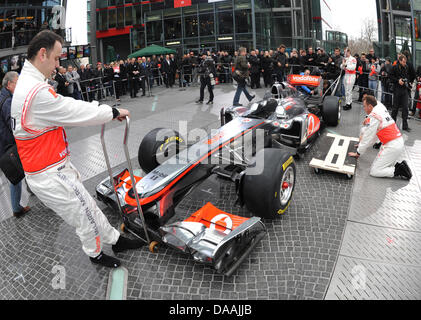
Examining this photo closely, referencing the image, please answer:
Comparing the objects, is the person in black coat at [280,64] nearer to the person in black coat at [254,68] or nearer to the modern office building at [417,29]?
the person in black coat at [254,68]

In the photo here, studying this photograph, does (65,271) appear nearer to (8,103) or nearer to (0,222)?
(0,222)

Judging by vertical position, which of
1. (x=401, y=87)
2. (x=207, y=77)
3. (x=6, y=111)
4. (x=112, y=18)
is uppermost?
(x=112, y=18)

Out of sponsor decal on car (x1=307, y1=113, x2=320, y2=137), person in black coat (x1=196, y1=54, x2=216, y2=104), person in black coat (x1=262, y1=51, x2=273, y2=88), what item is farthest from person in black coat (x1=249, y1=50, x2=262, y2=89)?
sponsor decal on car (x1=307, y1=113, x2=320, y2=137)

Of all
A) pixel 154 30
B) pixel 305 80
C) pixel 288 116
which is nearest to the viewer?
pixel 288 116

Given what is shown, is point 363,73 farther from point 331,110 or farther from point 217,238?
point 217,238

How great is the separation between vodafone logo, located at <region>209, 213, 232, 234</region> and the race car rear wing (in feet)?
19.5

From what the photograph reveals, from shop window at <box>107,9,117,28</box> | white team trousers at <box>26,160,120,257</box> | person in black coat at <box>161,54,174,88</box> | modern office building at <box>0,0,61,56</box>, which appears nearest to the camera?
white team trousers at <box>26,160,120,257</box>

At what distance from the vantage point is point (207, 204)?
149 inches

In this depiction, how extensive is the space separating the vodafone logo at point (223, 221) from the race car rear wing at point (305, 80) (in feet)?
19.5

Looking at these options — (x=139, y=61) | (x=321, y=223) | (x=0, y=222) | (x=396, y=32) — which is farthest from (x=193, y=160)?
(x=396, y=32)

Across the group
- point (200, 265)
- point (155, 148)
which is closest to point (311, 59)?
point (155, 148)

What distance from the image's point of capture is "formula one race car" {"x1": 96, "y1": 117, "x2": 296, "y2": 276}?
3096 mm

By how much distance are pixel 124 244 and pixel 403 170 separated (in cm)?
436

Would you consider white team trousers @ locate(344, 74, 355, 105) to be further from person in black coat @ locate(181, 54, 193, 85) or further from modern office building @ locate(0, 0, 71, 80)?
modern office building @ locate(0, 0, 71, 80)
